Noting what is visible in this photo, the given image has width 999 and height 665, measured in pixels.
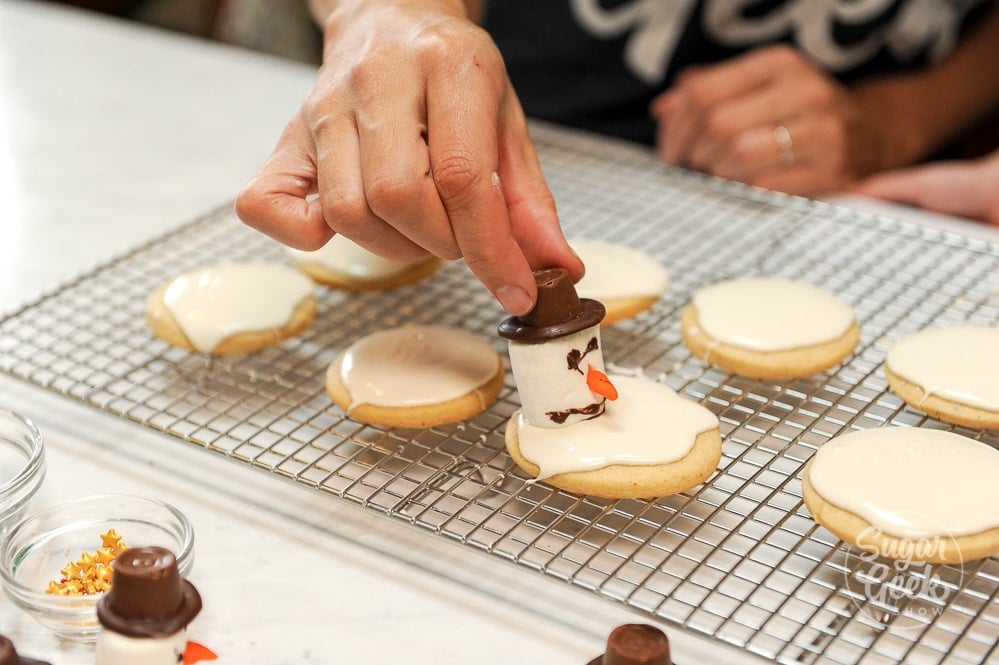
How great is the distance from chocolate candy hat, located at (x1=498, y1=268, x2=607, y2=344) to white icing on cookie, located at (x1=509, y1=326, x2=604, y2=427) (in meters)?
0.01

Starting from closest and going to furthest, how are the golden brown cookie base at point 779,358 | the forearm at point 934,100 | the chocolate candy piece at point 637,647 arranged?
the chocolate candy piece at point 637,647, the golden brown cookie base at point 779,358, the forearm at point 934,100

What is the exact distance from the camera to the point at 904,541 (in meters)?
1.23

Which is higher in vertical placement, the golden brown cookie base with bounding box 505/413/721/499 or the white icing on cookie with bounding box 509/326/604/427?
the white icing on cookie with bounding box 509/326/604/427

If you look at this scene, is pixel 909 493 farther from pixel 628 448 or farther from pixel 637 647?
pixel 637 647

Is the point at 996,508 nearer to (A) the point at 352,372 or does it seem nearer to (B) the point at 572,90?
(A) the point at 352,372

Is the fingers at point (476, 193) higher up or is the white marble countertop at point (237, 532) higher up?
the fingers at point (476, 193)

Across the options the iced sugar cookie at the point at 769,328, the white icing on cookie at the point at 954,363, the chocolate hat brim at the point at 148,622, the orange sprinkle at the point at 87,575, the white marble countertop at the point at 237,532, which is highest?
the white icing on cookie at the point at 954,363

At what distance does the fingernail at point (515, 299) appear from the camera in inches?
54.3

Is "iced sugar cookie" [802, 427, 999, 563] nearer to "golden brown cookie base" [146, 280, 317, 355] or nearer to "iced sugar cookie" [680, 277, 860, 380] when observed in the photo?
"iced sugar cookie" [680, 277, 860, 380]

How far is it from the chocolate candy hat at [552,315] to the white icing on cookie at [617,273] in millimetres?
347

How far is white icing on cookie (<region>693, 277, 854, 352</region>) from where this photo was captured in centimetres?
165

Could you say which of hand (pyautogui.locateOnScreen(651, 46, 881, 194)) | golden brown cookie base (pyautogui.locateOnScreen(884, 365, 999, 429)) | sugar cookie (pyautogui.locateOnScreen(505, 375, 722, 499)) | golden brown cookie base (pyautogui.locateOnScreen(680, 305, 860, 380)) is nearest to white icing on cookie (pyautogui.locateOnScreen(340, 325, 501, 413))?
sugar cookie (pyautogui.locateOnScreen(505, 375, 722, 499))

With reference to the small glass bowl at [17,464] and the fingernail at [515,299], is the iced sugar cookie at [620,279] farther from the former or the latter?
the small glass bowl at [17,464]

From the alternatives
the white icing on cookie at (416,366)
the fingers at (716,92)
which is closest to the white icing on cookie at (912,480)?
the white icing on cookie at (416,366)
